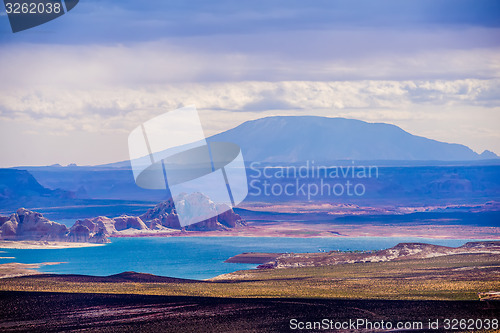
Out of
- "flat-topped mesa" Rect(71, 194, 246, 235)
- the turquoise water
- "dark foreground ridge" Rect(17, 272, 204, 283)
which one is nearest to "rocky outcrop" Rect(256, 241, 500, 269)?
the turquoise water

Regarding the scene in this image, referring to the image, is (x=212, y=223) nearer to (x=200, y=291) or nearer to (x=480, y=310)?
(x=200, y=291)

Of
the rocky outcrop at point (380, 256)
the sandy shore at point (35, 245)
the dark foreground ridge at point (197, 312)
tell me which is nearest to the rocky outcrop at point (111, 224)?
the sandy shore at point (35, 245)

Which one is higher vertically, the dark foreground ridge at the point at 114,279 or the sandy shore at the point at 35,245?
the dark foreground ridge at the point at 114,279

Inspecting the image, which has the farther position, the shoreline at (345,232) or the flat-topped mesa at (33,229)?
the shoreline at (345,232)

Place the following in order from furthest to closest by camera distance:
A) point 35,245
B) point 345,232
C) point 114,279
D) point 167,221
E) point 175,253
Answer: point 167,221
point 345,232
point 35,245
point 175,253
point 114,279

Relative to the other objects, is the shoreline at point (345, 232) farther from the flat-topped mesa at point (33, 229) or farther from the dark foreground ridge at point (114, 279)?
the dark foreground ridge at point (114, 279)

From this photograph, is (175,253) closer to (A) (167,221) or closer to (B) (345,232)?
(A) (167,221)

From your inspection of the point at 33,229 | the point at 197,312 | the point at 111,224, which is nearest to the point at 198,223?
the point at 111,224
